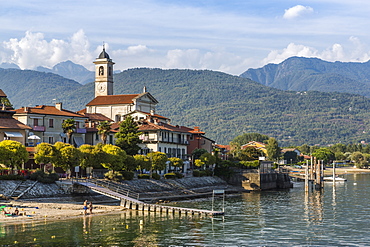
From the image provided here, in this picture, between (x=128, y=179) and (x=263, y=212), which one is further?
(x=128, y=179)

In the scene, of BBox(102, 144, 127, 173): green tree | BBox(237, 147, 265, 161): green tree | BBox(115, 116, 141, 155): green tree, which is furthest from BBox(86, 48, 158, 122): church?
BBox(102, 144, 127, 173): green tree

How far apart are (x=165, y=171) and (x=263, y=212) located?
36.1 metres

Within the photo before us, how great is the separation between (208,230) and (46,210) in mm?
19559

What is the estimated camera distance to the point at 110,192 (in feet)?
242

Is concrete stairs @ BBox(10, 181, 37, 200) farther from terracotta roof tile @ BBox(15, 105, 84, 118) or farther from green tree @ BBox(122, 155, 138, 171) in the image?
terracotta roof tile @ BBox(15, 105, 84, 118)

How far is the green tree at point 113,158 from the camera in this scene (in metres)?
84.4

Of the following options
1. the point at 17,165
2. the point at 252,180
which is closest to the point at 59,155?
the point at 17,165

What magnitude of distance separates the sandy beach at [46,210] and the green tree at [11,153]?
319 inches

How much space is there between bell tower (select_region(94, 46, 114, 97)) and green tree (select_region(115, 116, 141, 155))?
206 ft

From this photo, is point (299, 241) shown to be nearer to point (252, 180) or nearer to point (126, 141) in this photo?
point (126, 141)

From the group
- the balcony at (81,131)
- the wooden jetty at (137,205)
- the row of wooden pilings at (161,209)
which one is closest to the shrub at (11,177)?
the wooden jetty at (137,205)

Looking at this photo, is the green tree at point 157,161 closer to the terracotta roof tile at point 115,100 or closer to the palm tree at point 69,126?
the palm tree at point 69,126

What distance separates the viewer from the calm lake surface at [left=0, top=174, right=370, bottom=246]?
50.5m

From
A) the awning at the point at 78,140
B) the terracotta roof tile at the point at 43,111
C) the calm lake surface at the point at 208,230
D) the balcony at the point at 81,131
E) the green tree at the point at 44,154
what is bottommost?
the calm lake surface at the point at 208,230
